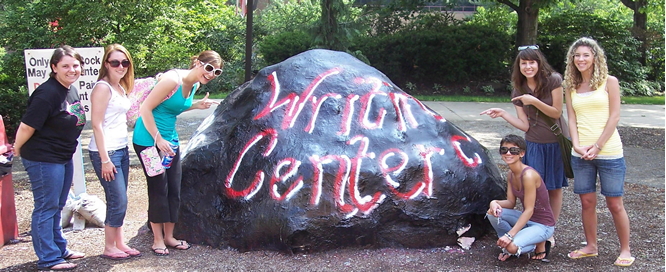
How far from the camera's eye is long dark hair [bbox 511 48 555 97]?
13.1ft

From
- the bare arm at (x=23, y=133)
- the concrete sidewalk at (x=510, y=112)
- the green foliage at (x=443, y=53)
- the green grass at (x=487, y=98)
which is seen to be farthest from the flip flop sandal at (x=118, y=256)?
the green foliage at (x=443, y=53)

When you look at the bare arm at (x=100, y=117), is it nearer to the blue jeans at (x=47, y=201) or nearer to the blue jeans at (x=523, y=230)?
the blue jeans at (x=47, y=201)

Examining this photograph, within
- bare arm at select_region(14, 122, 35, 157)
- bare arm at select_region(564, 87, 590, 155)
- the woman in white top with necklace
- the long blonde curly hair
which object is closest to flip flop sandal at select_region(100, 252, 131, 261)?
the woman in white top with necklace

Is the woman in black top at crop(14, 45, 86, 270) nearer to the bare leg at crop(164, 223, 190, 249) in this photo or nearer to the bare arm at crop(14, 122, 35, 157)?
the bare arm at crop(14, 122, 35, 157)

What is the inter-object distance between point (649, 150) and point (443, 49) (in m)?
7.75

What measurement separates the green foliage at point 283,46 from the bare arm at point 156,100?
11504 millimetres

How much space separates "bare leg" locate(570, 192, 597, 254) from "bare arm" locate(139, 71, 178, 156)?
2.99 meters

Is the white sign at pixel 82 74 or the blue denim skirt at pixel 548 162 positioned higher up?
the white sign at pixel 82 74

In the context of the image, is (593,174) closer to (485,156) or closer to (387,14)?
(485,156)

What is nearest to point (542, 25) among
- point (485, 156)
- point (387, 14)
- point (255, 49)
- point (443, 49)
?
point (443, 49)

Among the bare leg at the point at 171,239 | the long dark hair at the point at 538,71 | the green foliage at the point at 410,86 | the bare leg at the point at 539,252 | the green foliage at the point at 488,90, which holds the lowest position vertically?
the bare leg at the point at 539,252

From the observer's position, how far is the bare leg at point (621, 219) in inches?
152

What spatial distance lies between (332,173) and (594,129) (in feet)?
6.02

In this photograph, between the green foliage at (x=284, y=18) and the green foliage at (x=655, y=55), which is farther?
the green foliage at (x=284, y=18)
